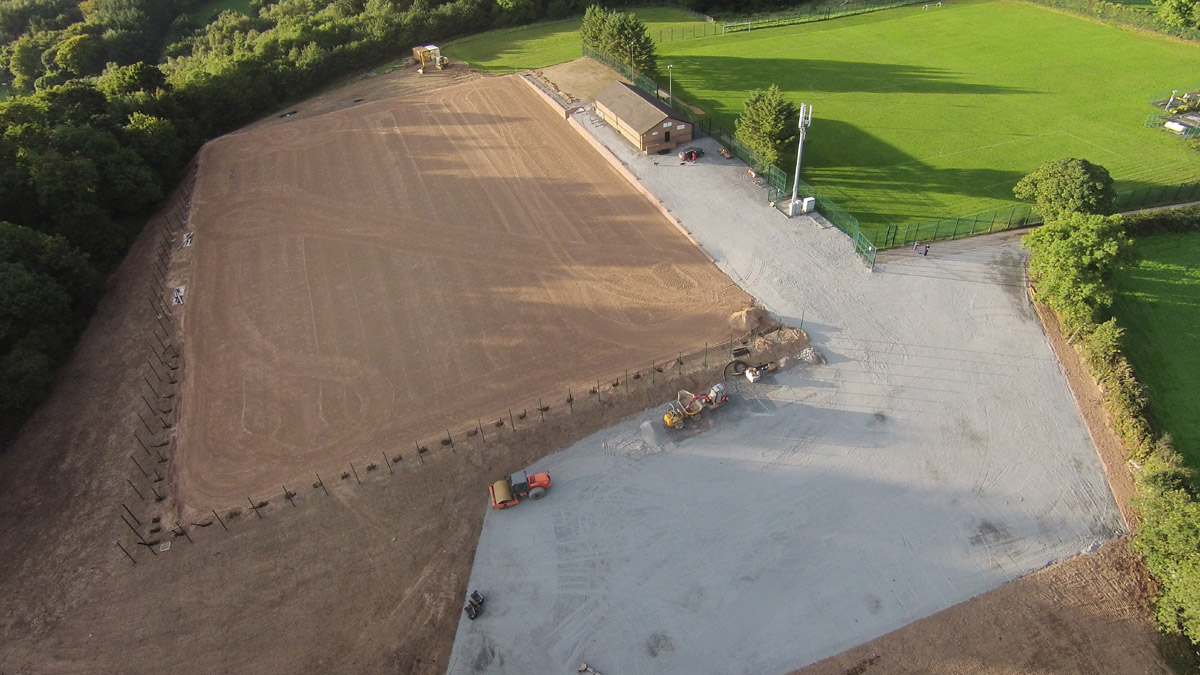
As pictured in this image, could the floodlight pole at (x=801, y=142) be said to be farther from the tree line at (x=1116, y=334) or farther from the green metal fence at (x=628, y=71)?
the green metal fence at (x=628, y=71)

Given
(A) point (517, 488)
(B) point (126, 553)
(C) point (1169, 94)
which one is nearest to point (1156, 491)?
(A) point (517, 488)

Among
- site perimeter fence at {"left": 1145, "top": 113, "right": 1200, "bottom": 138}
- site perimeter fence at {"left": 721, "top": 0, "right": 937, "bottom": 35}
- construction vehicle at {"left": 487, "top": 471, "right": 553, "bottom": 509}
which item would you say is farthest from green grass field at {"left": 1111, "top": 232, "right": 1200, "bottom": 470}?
site perimeter fence at {"left": 721, "top": 0, "right": 937, "bottom": 35}

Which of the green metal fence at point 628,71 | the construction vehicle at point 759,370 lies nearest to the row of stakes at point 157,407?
the construction vehicle at point 759,370

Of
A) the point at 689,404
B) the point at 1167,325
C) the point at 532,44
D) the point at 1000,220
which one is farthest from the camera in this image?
the point at 532,44

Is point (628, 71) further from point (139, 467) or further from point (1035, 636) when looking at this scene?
point (1035, 636)

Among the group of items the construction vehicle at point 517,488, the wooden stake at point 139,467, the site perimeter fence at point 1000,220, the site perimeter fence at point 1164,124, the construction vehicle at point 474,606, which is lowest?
the construction vehicle at point 474,606

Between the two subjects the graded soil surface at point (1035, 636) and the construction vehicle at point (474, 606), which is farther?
the construction vehicle at point (474, 606)
